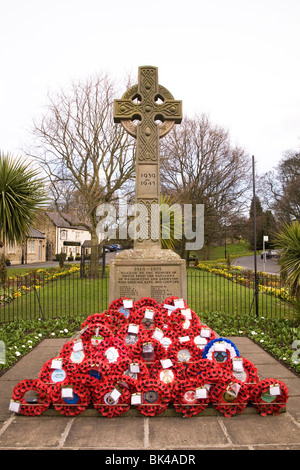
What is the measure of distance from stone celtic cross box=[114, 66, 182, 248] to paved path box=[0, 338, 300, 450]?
368cm

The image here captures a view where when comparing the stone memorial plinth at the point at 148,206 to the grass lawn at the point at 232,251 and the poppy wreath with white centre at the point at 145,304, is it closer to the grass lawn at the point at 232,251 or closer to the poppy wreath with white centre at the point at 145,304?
the poppy wreath with white centre at the point at 145,304

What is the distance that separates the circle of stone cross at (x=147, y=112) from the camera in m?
6.64

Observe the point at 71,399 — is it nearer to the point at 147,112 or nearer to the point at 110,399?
the point at 110,399

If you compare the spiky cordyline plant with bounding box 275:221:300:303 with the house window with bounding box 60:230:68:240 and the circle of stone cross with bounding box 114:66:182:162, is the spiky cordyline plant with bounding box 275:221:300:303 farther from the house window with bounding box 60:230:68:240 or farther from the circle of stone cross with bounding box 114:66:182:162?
the house window with bounding box 60:230:68:240

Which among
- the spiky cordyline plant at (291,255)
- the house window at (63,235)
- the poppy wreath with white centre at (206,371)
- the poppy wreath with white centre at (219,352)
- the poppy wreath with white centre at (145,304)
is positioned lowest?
the poppy wreath with white centre at (206,371)

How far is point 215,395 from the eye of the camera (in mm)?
3303

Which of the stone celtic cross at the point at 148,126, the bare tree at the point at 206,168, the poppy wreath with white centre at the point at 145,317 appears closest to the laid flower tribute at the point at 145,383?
the poppy wreath with white centre at the point at 145,317

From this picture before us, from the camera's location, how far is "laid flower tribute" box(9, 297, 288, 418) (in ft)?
10.8

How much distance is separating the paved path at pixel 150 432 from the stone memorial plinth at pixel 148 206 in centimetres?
300

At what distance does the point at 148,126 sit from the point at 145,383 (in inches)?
201

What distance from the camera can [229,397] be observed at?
331 cm

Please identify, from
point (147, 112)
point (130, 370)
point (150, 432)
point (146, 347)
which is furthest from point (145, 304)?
point (147, 112)
